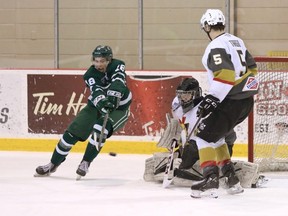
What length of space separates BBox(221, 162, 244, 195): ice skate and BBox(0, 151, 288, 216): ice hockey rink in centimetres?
5

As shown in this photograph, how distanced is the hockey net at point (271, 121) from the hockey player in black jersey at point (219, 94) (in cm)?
113

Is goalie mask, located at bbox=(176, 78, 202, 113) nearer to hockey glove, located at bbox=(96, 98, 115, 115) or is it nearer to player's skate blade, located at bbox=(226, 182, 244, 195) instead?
hockey glove, located at bbox=(96, 98, 115, 115)

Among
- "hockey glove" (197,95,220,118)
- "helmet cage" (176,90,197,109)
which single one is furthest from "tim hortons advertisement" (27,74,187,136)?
"hockey glove" (197,95,220,118)

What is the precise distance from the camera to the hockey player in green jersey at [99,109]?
5898 mm

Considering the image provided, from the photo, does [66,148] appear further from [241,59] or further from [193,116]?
[241,59]

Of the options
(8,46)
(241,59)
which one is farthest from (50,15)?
(241,59)

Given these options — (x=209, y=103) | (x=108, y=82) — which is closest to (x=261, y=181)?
(x=209, y=103)

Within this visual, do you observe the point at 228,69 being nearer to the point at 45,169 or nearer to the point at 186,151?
the point at 186,151

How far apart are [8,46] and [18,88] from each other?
708 millimetres

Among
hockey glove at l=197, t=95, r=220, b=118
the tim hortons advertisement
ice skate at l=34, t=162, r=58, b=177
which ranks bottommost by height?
ice skate at l=34, t=162, r=58, b=177

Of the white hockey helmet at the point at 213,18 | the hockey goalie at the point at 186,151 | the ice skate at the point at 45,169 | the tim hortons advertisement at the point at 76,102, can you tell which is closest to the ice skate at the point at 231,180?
the hockey goalie at the point at 186,151

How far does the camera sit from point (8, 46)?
832 cm

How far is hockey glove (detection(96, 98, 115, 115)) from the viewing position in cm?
583

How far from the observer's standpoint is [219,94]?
16.5 ft
